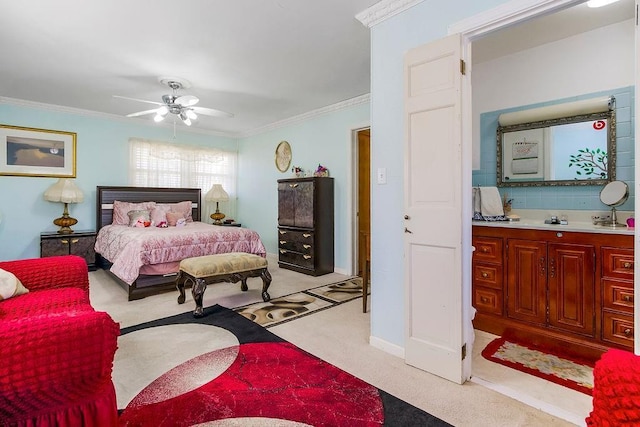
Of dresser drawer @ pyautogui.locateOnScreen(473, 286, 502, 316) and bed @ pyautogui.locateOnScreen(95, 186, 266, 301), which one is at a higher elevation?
bed @ pyautogui.locateOnScreen(95, 186, 266, 301)

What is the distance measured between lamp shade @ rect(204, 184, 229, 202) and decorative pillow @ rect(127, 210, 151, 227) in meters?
1.26

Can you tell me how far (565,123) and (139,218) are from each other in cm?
555

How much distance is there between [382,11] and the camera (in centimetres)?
242

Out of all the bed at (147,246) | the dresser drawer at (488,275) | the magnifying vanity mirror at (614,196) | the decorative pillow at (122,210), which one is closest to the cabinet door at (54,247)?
the bed at (147,246)

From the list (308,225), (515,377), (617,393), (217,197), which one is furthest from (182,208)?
(617,393)

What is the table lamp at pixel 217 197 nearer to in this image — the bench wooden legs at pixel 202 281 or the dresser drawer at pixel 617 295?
the bench wooden legs at pixel 202 281

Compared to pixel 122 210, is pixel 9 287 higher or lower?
lower

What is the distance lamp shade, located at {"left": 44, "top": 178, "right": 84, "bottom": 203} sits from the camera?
475 centimetres

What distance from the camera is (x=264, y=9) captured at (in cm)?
249

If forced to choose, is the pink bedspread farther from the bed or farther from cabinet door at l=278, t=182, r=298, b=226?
cabinet door at l=278, t=182, r=298, b=226

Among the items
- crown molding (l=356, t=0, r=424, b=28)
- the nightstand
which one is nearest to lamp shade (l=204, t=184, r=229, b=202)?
the nightstand

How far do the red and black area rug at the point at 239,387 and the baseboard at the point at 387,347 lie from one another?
463 mm

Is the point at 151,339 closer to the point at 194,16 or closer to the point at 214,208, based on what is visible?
the point at 194,16

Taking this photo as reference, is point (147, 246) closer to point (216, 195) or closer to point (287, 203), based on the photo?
point (287, 203)
